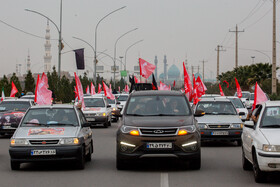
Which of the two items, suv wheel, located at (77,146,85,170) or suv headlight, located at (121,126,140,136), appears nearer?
suv headlight, located at (121,126,140,136)

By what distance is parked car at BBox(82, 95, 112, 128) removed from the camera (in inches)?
1169

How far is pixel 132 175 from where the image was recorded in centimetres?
1180

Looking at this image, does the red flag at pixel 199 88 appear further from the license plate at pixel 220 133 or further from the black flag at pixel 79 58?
the license plate at pixel 220 133

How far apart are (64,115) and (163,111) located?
2.24 metres

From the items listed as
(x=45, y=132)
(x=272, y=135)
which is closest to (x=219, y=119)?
(x=45, y=132)

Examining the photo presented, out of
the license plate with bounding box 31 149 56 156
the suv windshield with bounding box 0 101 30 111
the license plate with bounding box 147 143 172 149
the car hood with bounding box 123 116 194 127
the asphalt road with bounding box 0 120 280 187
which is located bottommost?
the asphalt road with bounding box 0 120 280 187

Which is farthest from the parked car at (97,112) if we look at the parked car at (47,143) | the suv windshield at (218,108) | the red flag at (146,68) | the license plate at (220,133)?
the parked car at (47,143)

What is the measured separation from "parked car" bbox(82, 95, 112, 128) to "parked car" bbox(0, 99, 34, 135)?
6.21 metres

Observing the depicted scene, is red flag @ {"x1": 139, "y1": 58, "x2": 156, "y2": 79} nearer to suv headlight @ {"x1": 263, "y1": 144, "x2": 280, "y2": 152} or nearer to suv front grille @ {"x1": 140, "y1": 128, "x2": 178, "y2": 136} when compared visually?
suv front grille @ {"x1": 140, "y1": 128, "x2": 178, "y2": 136}

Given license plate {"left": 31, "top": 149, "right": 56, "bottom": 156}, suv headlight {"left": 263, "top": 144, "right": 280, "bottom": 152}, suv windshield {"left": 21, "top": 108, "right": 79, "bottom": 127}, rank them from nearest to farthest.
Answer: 1. suv headlight {"left": 263, "top": 144, "right": 280, "bottom": 152}
2. license plate {"left": 31, "top": 149, "right": 56, "bottom": 156}
3. suv windshield {"left": 21, "top": 108, "right": 79, "bottom": 127}

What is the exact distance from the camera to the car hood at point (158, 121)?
1218 cm

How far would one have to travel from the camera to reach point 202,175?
1177 centimetres

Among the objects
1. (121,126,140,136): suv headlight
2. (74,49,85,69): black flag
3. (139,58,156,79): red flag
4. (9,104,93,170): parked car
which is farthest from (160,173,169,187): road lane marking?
(74,49,85,69): black flag

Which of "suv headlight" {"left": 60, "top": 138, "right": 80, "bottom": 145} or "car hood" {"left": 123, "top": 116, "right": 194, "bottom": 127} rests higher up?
"car hood" {"left": 123, "top": 116, "right": 194, "bottom": 127}
